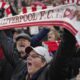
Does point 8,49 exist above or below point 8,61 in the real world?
above

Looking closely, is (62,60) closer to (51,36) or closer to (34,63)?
(34,63)

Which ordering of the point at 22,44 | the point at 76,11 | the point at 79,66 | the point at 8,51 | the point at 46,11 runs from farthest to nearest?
the point at 22,44, the point at 8,51, the point at 79,66, the point at 46,11, the point at 76,11

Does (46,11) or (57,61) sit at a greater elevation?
(46,11)

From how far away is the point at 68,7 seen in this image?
3064 mm

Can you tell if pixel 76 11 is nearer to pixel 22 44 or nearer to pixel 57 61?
pixel 57 61

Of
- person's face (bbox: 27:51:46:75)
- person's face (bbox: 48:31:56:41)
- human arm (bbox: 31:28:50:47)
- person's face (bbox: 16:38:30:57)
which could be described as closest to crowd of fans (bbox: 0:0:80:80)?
person's face (bbox: 27:51:46:75)

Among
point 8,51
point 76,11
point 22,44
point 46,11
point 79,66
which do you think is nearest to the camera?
point 76,11

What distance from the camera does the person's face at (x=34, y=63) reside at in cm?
359

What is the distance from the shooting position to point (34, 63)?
142 inches

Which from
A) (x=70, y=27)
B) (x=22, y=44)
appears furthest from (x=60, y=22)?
(x=22, y=44)

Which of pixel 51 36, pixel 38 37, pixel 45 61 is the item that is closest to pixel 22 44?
pixel 38 37

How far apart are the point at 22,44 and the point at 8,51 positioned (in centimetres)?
62

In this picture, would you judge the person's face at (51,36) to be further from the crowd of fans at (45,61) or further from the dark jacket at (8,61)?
the dark jacket at (8,61)

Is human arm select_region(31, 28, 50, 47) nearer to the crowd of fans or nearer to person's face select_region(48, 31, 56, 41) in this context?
person's face select_region(48, 31, 56, 41)
